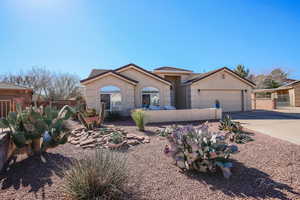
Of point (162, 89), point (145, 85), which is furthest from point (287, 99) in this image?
point (145, 85)

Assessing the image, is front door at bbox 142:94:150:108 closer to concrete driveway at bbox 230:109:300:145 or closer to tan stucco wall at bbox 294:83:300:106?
concrete driveway at bbox 230:109:300:145

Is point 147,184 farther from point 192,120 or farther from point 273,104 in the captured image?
point 273,104

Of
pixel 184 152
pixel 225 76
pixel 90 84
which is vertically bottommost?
pixel 184 152

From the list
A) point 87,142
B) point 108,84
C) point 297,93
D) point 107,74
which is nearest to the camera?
point 87,142

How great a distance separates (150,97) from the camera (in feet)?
50.7

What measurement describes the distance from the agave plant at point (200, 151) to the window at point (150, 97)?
11.3 meters

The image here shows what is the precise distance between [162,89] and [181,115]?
15.9 ft

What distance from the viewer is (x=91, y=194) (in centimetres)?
261

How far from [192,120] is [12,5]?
Answer: 11670 mm

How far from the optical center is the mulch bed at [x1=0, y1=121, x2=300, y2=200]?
2.91 meters

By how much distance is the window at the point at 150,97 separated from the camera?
50.0 feet

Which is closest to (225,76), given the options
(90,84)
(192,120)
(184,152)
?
(192,120)

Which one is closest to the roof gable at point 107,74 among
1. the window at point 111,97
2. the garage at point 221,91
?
the window at point 111,97

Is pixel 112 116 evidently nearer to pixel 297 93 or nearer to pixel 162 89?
pixel 162 89
